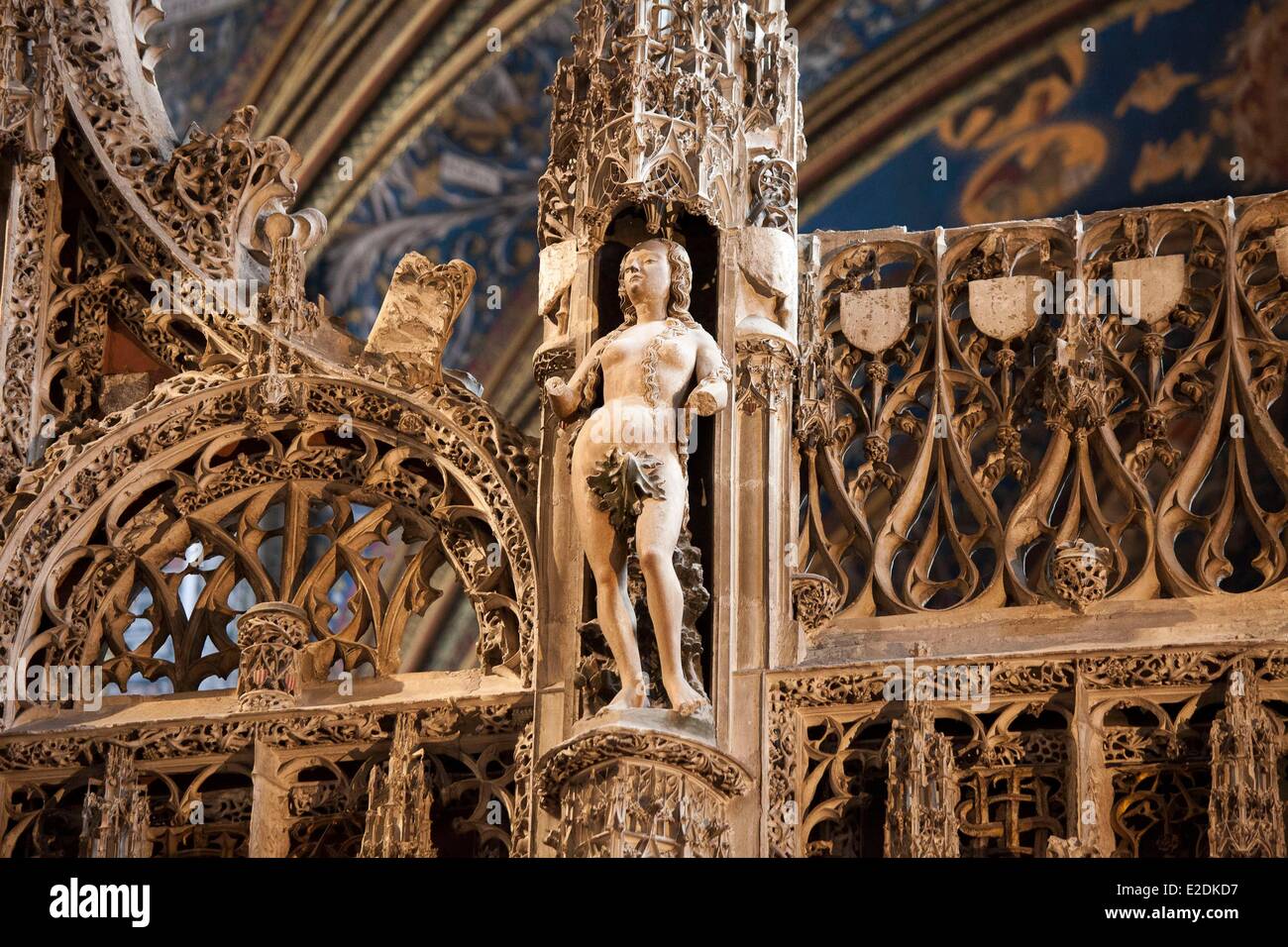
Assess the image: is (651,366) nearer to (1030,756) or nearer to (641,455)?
(641,455)

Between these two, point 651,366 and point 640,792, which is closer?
point 640,792

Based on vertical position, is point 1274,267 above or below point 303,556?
above

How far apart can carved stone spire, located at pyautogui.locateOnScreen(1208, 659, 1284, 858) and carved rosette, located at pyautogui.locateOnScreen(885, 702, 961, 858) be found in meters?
1.19

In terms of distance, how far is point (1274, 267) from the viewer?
57.8ft

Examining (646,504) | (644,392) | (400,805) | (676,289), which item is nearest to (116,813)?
(400,805)

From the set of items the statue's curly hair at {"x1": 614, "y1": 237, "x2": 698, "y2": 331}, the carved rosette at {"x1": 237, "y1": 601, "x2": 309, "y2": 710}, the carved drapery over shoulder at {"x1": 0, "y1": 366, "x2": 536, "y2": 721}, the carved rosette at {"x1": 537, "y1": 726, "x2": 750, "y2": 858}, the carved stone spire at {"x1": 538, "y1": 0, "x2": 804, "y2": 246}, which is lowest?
the carved rosette at {"x1": 537, "y1": 726, "x2": 750, "y2": 858}

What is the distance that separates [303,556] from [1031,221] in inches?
164

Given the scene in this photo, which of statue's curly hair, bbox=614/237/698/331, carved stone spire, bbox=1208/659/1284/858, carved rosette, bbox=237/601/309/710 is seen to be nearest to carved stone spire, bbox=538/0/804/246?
statue's curly hair, bbox=614/237/698/331

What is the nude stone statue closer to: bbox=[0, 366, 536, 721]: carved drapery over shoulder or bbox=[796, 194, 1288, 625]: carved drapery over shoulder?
bbox=[796, 194, 1288, 625]: carved drapery over shoulder

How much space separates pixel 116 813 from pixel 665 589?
3.14m

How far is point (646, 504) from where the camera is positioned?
16047mm

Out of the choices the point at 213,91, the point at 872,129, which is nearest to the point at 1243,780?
the point at 872,129

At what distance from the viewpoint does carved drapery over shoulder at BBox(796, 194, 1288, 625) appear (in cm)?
1700
